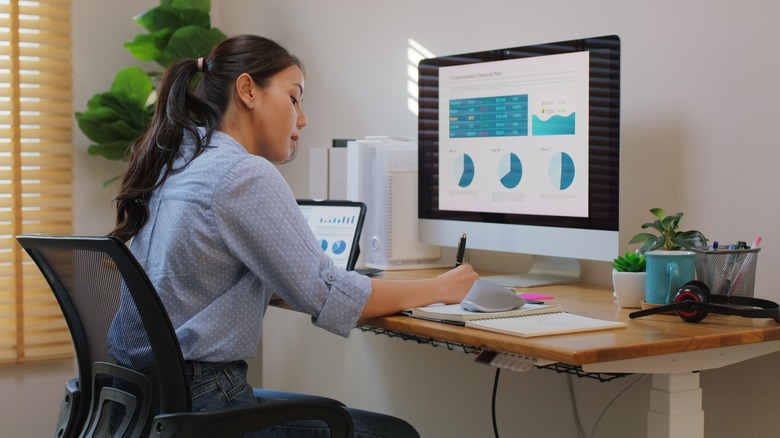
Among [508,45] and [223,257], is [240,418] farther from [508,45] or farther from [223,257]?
[508,45]

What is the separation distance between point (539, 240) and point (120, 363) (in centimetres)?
95

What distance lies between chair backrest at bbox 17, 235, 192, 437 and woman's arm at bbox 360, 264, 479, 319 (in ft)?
1.29

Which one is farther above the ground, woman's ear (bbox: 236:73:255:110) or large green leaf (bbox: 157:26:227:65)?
large green leaf (bbox: 157:26:227:65)

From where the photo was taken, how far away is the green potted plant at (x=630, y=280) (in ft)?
5.36

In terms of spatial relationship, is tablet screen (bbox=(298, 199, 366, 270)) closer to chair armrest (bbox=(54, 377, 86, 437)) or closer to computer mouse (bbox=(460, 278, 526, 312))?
computer mouse (bbox=(460, 278, 526, 312))

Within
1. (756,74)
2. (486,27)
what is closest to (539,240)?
(756,74)

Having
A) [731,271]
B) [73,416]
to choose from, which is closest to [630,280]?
[731,271]

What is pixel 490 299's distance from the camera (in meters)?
1.54

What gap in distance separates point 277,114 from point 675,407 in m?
0.88

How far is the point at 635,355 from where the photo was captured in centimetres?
127

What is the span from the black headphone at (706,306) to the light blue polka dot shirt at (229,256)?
1.77 feet

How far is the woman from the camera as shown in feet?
4.79

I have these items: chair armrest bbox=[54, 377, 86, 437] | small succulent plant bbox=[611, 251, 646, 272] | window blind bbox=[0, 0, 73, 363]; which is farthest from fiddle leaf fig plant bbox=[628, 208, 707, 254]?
window blind bbox=[0, 0, 73, 363]

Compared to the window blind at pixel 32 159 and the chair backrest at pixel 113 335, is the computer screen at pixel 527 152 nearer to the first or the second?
the chair backrest at pixel 113 335
